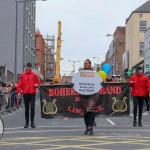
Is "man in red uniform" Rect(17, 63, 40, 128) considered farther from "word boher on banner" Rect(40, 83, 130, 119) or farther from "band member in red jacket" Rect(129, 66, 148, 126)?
"band member in red jacket" Rect(129, 66, 148, 126)

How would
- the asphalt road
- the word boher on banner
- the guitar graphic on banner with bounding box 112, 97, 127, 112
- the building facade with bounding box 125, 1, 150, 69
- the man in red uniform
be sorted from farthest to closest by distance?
the building facade with bounding box 125, 1, 150, 69, the guitar graphic on banner with bounding box 112, 97, 127, 112, the man in red uniform, the word boher on banner, the asphalt road

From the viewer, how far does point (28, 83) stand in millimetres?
13758

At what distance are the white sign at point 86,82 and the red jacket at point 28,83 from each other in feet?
6.48

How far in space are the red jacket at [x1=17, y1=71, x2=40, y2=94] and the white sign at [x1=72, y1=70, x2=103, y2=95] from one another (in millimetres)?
1975

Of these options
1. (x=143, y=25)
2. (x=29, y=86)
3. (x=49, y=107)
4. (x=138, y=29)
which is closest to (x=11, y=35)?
(x=138, y=29)

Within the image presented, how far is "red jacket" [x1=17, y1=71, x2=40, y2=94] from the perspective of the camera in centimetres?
1377

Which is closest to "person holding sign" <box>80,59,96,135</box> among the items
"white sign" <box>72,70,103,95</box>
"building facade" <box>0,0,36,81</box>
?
"white sign" <box>72,70,103,95</box>

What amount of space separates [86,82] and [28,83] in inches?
91.0

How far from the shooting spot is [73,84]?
1220 cm

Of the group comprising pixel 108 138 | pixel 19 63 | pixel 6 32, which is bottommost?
pixel 108 138

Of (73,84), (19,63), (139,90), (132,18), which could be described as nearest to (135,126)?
(139,90)

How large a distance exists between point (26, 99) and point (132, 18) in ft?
206

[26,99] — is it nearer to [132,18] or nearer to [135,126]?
[135,126]

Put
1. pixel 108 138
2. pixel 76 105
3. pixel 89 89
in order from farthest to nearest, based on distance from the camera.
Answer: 1. pixel 76 105
2. pixel 89 89
3. pixel 108 138
